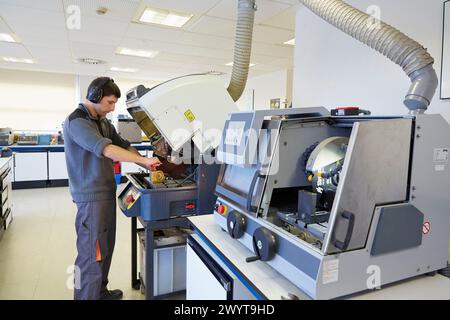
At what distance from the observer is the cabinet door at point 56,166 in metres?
6.12

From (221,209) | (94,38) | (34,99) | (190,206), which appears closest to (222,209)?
(221,209)

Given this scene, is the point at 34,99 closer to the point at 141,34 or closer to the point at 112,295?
the point at 141,34

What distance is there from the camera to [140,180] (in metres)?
2.32

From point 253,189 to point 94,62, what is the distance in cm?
595

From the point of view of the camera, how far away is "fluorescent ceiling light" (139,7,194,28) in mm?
3377

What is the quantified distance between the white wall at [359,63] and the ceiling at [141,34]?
1.60 ft

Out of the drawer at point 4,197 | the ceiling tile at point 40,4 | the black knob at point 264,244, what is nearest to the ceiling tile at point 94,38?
the ceiling tile at point 40,4

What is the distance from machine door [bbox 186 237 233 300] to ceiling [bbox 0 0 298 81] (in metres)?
2.40

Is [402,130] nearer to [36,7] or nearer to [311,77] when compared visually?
[311,77]

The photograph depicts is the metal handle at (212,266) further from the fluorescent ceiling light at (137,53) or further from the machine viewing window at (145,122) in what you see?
the fluorescent ceiling light at (137,53)

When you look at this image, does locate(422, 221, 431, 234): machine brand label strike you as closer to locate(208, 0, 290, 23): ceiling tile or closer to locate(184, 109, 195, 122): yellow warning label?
locate(184, 109, 195, 122): yellow warning label

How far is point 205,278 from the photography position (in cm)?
142

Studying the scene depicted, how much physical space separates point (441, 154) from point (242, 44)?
140 cm

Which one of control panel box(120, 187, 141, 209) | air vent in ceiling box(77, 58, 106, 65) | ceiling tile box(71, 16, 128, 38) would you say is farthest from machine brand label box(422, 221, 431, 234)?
air vent in ceiling box(77, 58, 106, 65)
